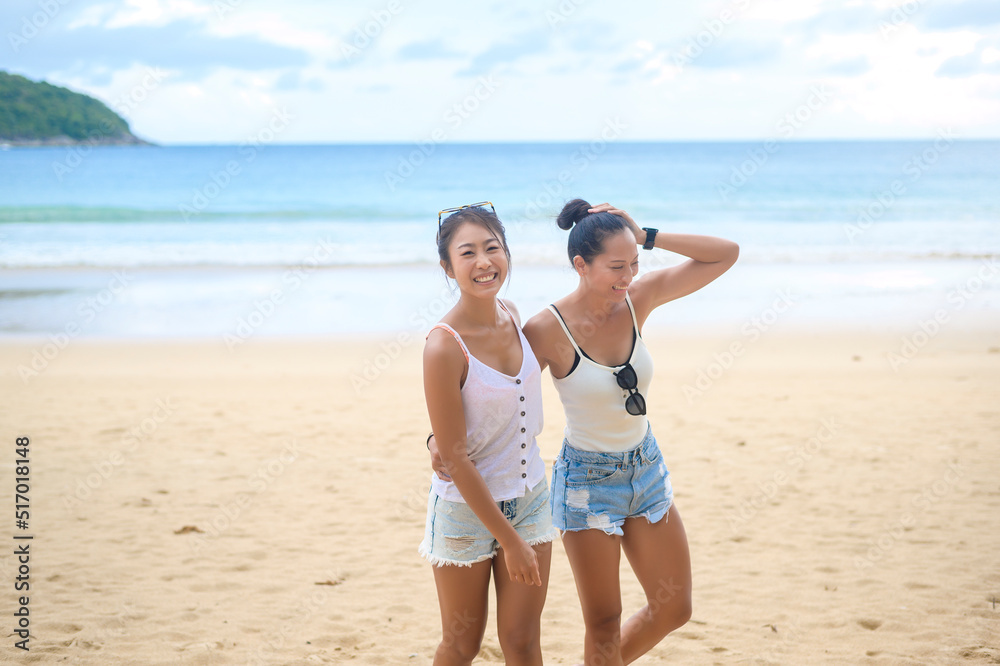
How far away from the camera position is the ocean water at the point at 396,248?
12992mm

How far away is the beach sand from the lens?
399 cm

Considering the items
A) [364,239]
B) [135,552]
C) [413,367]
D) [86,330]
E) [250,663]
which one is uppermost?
[364,239]

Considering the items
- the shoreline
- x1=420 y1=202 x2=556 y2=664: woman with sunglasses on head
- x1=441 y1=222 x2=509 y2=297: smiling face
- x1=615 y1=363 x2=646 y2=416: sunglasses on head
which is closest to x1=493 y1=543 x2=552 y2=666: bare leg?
x1=420 y1=202 x2=556 y2=664: woman with sunglasses on head

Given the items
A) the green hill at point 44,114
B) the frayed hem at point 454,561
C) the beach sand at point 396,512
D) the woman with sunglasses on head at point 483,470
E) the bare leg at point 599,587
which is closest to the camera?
the woman with sunglasses on head at point 483,470

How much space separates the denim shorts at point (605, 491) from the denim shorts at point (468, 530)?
0.23 metres

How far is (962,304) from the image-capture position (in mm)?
13078

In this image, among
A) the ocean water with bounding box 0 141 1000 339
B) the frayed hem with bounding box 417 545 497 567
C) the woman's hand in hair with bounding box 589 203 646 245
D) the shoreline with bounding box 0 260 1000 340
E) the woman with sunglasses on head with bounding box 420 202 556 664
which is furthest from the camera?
the ocean water with bounding box 0 141 1000 339

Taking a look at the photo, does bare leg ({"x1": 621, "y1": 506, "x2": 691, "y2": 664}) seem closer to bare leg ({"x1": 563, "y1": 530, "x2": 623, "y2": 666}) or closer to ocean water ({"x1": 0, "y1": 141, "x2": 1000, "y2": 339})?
bare leg ({"x1": 563, "y1": 530, "x2": 623, "y2": 666})

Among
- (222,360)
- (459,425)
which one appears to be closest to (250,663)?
(459,425)

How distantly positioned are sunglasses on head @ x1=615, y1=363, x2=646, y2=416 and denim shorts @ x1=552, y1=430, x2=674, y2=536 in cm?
Answer: 16

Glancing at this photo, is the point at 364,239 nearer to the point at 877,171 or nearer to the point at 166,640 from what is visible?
the point at 166,640

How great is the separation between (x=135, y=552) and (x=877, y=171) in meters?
55.2

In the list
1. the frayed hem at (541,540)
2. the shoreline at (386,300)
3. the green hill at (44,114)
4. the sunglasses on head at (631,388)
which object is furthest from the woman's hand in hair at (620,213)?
the green hill at (44,114)

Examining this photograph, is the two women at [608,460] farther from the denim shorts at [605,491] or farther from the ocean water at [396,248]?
the ocean water at [396,248]
